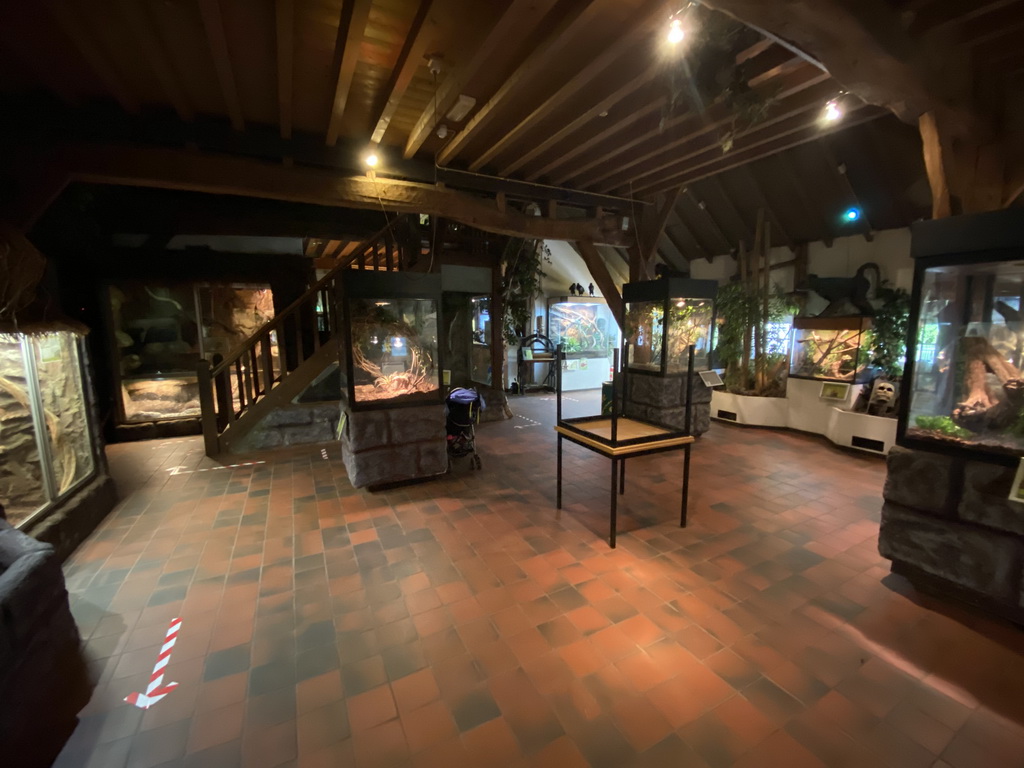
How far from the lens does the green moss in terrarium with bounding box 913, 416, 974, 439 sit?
7.91 ft

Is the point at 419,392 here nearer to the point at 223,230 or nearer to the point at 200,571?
the point at 200,571

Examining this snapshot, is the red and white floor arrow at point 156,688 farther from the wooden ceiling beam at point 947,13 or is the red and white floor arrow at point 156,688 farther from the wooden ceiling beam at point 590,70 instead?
the wooden ceiling beam at point 947,13

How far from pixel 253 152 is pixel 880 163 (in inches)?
298

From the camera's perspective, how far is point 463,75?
105 inches

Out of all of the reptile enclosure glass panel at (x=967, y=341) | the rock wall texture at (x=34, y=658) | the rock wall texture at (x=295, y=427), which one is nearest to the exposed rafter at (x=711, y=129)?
the reptile enclosure glass panel at (x=967, y=341)

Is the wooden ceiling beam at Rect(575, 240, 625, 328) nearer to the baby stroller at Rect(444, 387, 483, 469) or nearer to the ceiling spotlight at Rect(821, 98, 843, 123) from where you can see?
the baby stroller at Rect(444, 387, 483, 469)

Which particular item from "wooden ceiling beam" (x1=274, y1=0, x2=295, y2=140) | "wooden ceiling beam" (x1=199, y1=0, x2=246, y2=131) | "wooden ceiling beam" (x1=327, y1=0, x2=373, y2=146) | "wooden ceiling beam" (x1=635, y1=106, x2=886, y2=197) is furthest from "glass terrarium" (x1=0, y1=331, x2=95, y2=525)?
"wooden ceiling beam" (x1=635, y1=106, x2=886, y2=197)

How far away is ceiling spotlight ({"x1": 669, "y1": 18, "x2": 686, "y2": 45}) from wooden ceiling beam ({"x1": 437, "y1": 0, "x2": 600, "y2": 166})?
1.42 ft

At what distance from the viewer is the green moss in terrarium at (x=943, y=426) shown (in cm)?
241

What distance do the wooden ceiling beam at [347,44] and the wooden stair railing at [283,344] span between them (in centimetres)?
147

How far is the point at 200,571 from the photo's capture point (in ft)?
9.21

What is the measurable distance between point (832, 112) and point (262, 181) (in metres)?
4.54

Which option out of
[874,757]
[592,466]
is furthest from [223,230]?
[874,757]

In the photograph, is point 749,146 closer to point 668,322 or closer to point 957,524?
point 668,322
